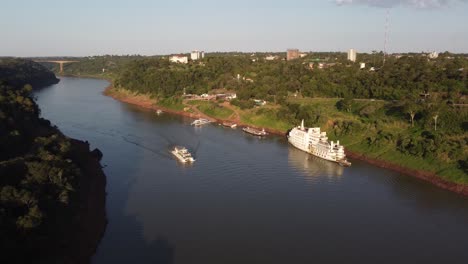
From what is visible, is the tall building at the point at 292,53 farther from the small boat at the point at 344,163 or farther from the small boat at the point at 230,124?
the small boat at the point at 344,163

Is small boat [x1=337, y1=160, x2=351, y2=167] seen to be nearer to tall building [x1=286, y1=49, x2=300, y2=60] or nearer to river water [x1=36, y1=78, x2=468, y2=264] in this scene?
river water [x1=36, y1=78, x2=468, y2=264]

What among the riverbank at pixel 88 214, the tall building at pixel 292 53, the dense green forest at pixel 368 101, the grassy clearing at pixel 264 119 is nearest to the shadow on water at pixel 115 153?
the riverbank at pixel 88 214

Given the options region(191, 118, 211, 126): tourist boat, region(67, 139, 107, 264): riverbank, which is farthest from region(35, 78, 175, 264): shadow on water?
region(191, 118, 211, 126): tourist boat

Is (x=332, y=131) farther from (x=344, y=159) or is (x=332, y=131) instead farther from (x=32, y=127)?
(x=32, y=127)

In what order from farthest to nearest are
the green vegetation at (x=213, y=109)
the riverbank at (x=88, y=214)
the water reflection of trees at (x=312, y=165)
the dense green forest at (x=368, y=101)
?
the green vegetation at (x=213, y=109) → the dense green forest at (x=368, y=101) → the water reflection of trees at (x=312, y=165) → the riverbank at (x=88, y=214)

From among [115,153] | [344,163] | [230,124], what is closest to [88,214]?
[115,153]

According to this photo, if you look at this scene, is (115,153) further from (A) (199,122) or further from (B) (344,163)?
(B) (344,163)
